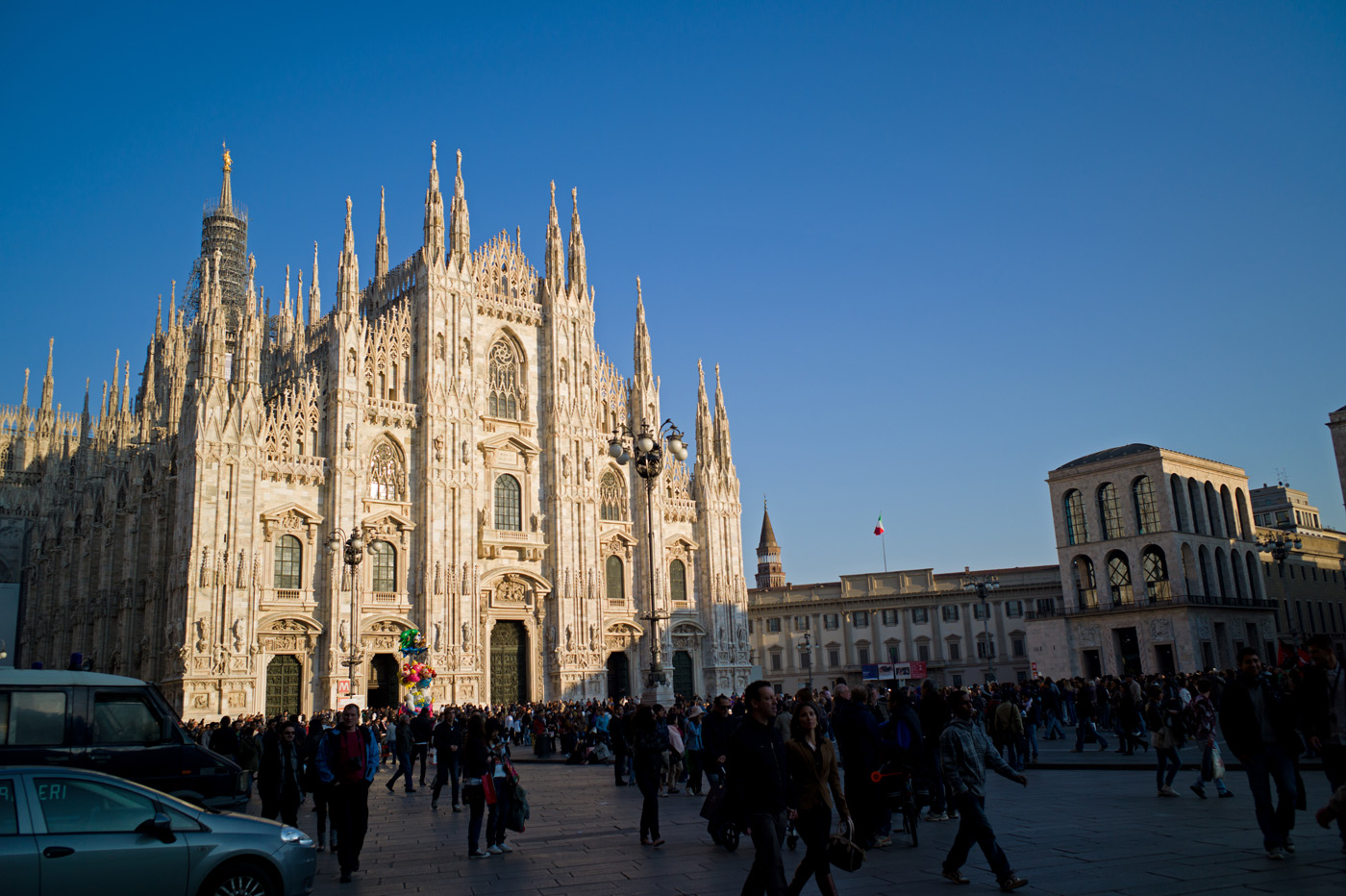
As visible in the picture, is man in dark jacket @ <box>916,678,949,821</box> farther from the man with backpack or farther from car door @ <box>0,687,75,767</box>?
car door @ <box>0,687,75,767</box>

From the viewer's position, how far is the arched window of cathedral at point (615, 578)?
45.6 meters

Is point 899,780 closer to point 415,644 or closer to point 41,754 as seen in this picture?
point 41,754

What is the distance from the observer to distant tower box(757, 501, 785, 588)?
113188mm

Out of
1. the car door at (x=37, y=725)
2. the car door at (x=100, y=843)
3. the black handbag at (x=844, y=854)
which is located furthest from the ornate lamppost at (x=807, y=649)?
the car door at (x=100, y=843)

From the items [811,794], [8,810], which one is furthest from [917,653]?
[8,810]

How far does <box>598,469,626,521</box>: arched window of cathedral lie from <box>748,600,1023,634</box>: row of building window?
1186 inches

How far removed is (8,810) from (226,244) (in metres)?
63.2

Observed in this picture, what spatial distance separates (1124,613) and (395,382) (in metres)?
38.0

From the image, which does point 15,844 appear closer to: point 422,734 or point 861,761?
point 861,761

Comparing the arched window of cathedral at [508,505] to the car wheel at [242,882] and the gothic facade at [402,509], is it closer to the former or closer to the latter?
the gothic facade at [402,509]

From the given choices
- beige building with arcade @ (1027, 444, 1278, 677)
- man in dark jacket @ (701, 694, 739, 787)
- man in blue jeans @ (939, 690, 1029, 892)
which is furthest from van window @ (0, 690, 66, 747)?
Result: beige building with arcade @ (1027, 444, 1278, 677)

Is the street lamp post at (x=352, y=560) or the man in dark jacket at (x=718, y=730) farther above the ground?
the street lamp post at (x=352, y=560)

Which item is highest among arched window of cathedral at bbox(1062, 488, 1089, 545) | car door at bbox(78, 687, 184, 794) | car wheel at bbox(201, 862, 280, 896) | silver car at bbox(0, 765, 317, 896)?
arched window of cathedral at bbox(1062, 488, 1089, 545)

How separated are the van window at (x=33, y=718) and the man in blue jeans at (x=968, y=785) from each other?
9.43 m
